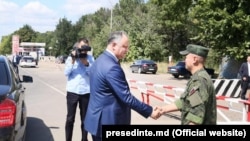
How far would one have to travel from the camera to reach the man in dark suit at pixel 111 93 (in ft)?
14.7

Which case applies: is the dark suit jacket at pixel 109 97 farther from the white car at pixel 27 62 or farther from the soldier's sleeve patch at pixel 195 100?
the white car at pixel 27 62

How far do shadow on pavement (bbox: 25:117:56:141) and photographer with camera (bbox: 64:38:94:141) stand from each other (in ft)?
4.24

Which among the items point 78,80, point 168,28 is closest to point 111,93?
point 78,80

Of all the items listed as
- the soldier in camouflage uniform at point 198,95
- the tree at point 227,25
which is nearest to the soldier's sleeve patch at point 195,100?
the soldier in camouflage uniform at point 198,95

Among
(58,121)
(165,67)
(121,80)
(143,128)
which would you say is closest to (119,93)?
(121,80)

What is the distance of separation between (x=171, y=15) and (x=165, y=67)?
55.9 ft

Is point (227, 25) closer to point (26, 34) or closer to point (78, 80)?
point (78, 80)

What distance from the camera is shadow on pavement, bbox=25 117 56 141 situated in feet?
28.3

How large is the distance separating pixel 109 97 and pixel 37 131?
17.3ft

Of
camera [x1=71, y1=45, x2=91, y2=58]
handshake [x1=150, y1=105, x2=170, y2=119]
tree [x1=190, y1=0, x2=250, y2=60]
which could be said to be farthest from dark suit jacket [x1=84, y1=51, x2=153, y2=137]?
tree [x1=190, y1=0, x2=250, y2=60]

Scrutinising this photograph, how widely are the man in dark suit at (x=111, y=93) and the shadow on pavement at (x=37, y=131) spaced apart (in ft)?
13.7

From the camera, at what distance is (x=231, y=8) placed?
26.3 metres

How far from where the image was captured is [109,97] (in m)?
4.54

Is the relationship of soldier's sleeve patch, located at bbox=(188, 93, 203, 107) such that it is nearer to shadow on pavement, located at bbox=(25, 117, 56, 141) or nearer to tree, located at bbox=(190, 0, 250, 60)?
shadow on pavement, located at bbox=(25, 117, 56, 141)
